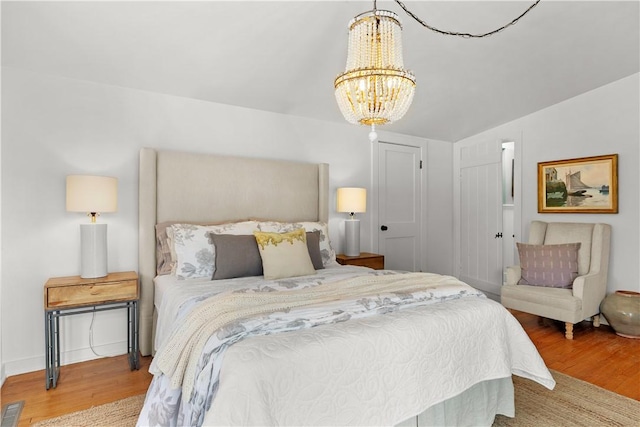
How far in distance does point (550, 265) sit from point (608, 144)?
145cm

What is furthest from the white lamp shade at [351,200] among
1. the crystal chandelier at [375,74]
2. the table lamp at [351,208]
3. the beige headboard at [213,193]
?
the crystal chandelier at [375,74]

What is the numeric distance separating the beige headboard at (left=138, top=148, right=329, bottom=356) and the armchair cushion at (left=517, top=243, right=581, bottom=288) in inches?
87.6

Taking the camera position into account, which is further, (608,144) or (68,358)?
(608,144)

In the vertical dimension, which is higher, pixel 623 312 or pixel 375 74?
pixel 375 74

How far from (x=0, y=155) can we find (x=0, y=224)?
494 millimetres

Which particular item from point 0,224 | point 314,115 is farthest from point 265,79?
point 0,224

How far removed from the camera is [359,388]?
1427 millimetres

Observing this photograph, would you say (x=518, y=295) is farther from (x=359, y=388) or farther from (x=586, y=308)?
(x=359, y=388)

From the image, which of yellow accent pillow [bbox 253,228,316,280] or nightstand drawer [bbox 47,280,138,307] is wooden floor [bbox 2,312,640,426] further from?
yellow accent pillow [bbox 253,228,316,280]

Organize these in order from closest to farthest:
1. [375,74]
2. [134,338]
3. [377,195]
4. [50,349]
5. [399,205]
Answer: [375,74] → [50,349] → [134,338] → [377,195] → [399,205]

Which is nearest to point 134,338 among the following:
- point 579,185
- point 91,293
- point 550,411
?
point 91,293

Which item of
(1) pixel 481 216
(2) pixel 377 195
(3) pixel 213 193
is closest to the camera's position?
(3) pixel 213 193

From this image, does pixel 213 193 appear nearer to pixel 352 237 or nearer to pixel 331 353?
pixel 352 237

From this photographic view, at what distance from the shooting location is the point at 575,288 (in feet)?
11.0
